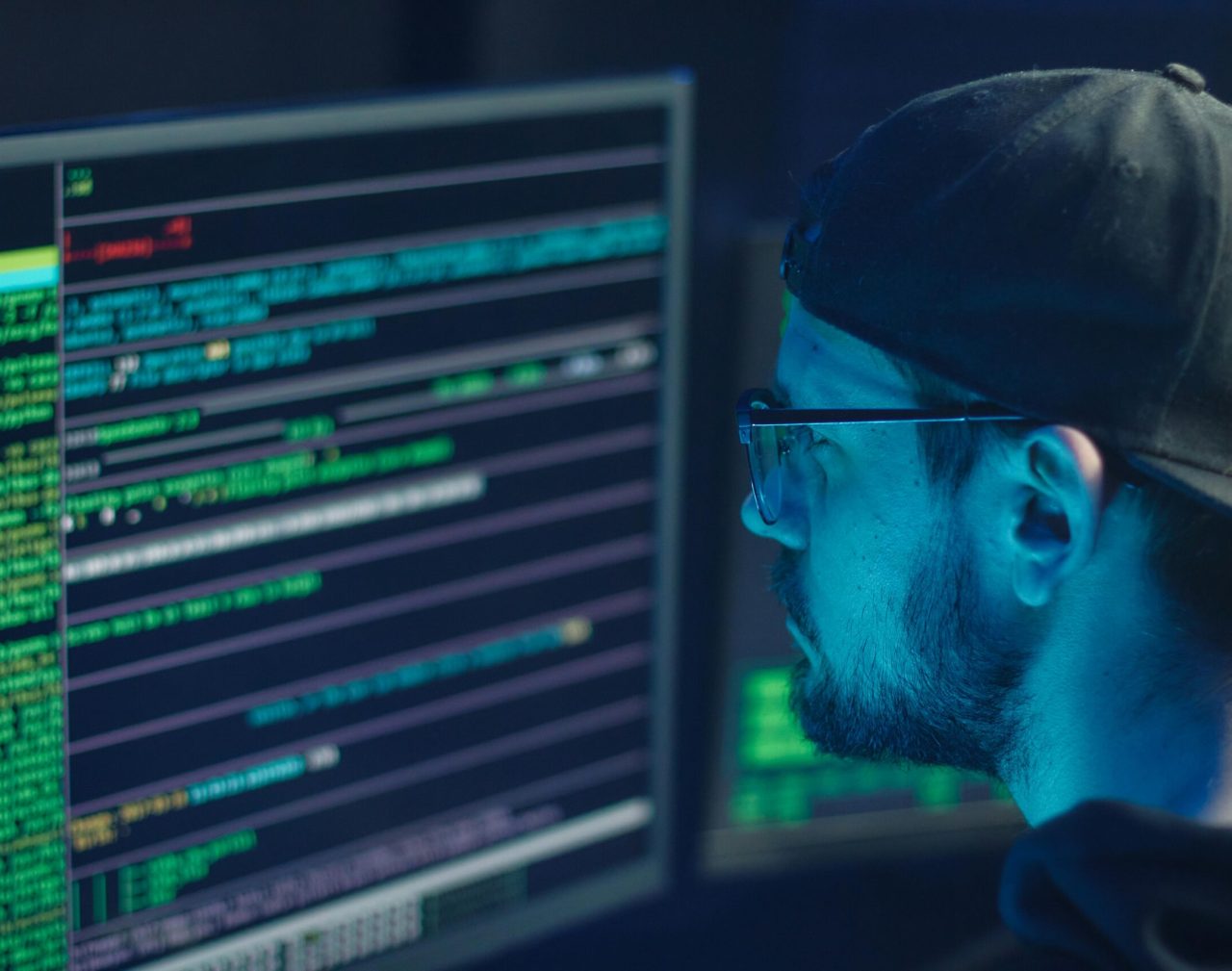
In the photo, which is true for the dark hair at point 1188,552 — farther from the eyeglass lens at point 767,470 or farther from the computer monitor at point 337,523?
the computer monitor at point 337,523

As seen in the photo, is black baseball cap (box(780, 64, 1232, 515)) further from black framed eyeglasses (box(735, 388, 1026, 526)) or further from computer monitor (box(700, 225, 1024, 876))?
computer monitor (box(700, 225, 1024, 876))

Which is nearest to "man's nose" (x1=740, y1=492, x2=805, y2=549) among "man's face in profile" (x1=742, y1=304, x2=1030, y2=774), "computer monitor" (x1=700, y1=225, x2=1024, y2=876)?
"man's face in profile" (x1=742, y1=304, x2=1030, y2=774)

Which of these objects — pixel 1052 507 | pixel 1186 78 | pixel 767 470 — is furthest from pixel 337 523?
pixel 1186 78

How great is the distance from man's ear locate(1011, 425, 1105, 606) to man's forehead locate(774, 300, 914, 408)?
0.25 ft

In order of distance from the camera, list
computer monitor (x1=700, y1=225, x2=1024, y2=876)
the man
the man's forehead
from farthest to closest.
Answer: computer monitor (x1=700, y1=225, x2=1024, y2=876) → the man's forehead → the man

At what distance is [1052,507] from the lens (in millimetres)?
731

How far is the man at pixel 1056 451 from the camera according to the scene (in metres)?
0.69

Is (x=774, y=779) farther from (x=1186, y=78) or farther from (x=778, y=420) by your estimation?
(x=1186, y=78)

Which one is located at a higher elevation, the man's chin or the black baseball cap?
the black baseball cap

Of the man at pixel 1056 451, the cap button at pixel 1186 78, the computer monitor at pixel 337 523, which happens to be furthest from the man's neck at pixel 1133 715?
the computer monitor at pixel 337 523

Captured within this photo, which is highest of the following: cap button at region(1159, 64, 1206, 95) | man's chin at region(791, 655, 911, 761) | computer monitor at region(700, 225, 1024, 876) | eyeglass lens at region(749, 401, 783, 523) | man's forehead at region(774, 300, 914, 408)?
cap button at region(1159, 64, 1206, 95)

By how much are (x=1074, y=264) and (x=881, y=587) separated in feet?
0.68

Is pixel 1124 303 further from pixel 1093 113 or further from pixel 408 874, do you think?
pixel 408 874

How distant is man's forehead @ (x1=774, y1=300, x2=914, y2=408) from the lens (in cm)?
79
